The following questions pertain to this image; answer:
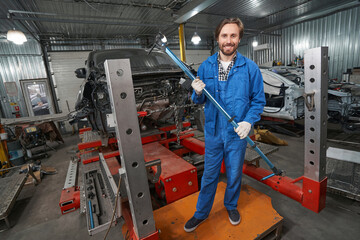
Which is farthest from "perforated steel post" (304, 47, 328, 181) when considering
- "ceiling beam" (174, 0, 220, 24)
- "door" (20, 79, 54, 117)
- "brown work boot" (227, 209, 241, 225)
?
"door" (20, 79, 54, 117)

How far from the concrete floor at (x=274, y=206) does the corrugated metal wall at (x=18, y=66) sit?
5.48 meters

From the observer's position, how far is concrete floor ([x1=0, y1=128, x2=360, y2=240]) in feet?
6.38

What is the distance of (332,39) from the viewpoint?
7707 millimetres

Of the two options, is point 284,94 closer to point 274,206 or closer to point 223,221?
point 274,206

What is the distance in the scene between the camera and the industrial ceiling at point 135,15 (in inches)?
193

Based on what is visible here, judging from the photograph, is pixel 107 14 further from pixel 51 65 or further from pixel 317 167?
pixel 317 167

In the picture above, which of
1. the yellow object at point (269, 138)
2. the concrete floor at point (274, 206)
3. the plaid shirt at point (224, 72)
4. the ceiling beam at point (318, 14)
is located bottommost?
the concrete floor at point (274, 206)

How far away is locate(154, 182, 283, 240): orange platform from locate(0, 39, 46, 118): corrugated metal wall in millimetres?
8475

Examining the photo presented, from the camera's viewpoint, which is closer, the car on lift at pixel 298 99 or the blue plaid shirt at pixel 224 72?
the blue plaid shirt at pixel 224 72

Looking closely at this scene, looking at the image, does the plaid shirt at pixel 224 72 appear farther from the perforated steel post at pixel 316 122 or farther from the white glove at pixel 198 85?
the perforated steel post at pixel 316 122

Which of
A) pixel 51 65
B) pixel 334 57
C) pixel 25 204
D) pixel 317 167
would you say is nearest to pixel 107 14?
pixel 51 65

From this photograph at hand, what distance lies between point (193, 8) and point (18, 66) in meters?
7.09

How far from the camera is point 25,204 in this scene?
118 inches

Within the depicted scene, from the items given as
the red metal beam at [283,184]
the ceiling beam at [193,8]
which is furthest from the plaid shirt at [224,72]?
the ceiling beam at [193,8]
